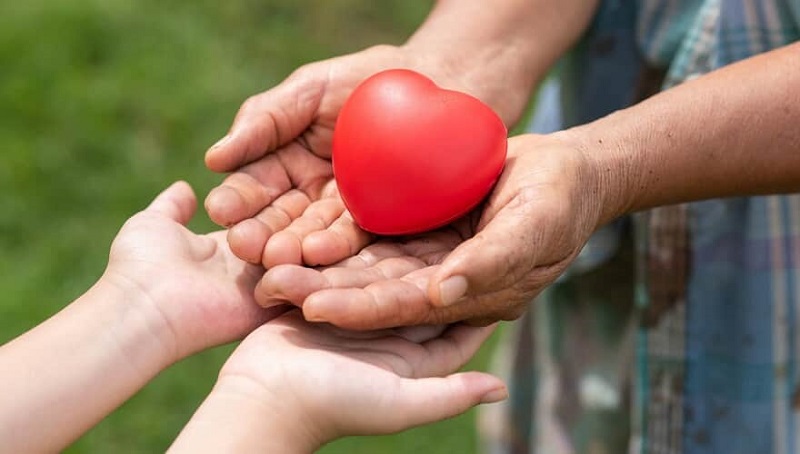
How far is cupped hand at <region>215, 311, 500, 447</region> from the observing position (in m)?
1.44

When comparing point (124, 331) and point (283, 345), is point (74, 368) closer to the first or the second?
point (124, 331)

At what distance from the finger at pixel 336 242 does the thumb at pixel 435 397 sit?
25 centimetres

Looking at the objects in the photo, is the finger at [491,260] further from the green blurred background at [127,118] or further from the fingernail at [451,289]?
the green blurred background at [127,118]

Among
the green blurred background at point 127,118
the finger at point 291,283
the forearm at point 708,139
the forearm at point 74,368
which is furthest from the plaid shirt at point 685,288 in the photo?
the green blurred background at point 127,118

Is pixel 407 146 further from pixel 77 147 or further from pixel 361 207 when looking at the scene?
pixel 77 147

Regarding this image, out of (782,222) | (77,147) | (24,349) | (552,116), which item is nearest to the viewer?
(24,349)

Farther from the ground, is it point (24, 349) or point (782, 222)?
point (782, 222)

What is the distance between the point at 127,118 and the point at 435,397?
91.0 inches

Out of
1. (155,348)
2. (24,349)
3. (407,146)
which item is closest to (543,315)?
(407,146)

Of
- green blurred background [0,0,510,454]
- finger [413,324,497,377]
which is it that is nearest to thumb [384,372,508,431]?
finger [413,324,497,377]

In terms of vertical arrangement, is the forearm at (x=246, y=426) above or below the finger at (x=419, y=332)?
below

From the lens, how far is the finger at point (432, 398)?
1445mm

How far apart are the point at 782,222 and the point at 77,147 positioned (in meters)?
2.28

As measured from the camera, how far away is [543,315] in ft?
7.19
